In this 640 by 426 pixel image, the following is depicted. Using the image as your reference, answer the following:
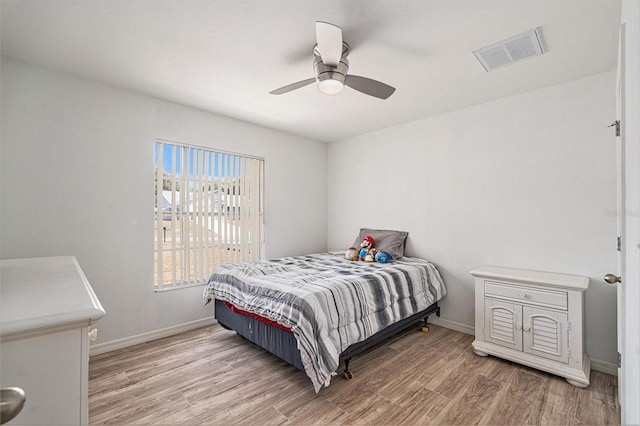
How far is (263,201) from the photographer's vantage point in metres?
4.08

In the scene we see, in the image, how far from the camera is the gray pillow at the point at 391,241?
3624mm

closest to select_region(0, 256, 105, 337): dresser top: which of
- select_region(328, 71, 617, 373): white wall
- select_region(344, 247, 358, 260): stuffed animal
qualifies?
select_region(344, 247, 358, 260): stuffed animal

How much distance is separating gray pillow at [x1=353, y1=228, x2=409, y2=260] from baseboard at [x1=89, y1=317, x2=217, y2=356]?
7.39 feet

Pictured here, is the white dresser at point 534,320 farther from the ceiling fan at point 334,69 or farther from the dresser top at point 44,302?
the dresser top at point 44,302

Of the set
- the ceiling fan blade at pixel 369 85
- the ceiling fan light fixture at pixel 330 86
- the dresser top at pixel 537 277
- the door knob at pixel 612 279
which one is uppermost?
the ceiling fan blade at pixel 369 85

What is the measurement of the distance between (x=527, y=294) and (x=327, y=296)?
5.66 ft

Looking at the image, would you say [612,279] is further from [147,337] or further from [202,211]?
[147,337]

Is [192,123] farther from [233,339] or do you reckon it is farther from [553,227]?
[553,227]

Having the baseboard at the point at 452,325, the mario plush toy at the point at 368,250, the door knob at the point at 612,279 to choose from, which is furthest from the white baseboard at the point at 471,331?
the door knob at the point at 612,279

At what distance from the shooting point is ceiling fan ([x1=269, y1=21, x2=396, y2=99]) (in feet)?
5.78

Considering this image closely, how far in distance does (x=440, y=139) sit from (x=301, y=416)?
124 inches

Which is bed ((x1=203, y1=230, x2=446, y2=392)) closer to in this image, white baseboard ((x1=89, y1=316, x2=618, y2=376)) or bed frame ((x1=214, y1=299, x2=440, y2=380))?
bed frame ((x1=214, y1=299, x2=440, y2=380))

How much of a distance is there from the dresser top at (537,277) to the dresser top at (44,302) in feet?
9.41

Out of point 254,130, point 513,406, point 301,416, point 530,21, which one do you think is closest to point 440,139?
point 530,21
